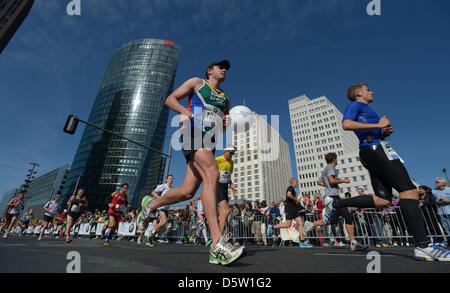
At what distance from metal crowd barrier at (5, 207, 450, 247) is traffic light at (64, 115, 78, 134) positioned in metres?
6.66

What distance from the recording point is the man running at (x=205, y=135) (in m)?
2.18

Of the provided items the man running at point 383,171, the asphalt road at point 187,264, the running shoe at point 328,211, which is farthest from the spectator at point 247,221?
the asphalt road at point 187,264

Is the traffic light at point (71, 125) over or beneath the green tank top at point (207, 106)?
over

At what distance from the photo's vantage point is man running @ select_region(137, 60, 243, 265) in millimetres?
2184

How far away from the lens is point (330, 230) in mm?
8523

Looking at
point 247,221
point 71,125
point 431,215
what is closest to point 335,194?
point 431,215

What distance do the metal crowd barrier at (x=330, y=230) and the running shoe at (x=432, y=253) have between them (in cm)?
357

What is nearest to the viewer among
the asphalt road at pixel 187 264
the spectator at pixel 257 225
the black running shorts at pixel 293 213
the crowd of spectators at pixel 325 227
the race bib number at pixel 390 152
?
the asphalt road at pixel 187 264

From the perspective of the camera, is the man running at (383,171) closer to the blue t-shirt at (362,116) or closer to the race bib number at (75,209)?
the blue t-shirt at (362,116)

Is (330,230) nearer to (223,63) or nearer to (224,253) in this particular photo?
(224,253)

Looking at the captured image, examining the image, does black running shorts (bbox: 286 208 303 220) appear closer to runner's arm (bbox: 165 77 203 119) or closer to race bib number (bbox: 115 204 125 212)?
runner's arm (bbox: 165 77 203 119)

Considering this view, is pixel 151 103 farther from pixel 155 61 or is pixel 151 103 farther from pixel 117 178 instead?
pixel 117 178
